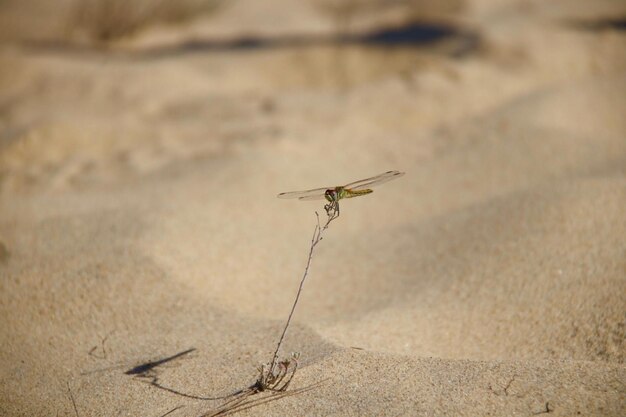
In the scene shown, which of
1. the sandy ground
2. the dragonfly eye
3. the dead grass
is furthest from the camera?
the dead grass

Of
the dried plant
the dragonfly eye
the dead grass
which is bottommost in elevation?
the dried plant

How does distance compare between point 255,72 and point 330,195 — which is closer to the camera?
point 330,195

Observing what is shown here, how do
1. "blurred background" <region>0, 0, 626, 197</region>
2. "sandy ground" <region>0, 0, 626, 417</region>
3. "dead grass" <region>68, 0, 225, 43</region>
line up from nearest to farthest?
"sandy ground" <region>0, 0, 626, 417</region> → "blurred background" <region>0, 0, 626, 197</region> → "dead grass" <region>68, 0, 225, 43</region>

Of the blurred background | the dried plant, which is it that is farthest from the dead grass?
the dried plant

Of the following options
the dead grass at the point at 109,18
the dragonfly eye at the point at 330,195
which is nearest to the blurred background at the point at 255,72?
the dead grass at the point at 109,18

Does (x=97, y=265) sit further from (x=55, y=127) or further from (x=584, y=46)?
(x=584, y=46)

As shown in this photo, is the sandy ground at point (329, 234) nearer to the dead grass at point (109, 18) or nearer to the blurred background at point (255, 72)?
the blurred background at point (255, 72)

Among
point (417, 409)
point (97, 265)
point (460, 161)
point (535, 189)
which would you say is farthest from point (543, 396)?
point (460, 161)

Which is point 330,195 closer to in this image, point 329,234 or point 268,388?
point 268,388

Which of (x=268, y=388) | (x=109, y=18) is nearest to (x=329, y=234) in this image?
(x=268, y=388)

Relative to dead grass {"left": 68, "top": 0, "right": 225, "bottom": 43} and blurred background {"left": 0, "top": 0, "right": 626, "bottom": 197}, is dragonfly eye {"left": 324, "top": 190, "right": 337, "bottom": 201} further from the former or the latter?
dead grass {"left": 68, "top": 0, "right": 225, "bottom": 43}
